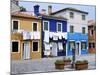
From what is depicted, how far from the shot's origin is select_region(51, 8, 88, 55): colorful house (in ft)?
9.59

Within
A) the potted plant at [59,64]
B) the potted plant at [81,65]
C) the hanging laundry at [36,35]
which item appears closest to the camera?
the hanging laundry at [36,35]

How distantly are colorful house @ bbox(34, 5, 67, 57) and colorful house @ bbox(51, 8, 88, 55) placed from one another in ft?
0.21

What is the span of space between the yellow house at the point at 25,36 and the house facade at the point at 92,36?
0.72m

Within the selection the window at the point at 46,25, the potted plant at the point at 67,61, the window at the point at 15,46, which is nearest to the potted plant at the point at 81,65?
the potted plant at the point at 67,61

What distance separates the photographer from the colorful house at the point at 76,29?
2922 mm

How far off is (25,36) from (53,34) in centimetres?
37

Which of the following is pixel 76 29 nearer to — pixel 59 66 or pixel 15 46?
pixel 59 66

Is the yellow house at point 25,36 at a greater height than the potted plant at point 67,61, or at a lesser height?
greater

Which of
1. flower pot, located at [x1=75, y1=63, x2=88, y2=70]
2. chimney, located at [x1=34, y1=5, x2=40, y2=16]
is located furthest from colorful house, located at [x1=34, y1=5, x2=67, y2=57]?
flower pot, located at [x1=75, y1=63, x2=88, y2=70]

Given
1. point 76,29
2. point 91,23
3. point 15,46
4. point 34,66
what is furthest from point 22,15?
point 91,23

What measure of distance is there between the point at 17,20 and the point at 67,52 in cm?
77

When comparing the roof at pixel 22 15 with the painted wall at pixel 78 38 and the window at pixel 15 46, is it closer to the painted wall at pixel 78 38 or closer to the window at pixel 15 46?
the window at pixel 15 46

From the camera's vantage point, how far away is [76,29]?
9.74 feet

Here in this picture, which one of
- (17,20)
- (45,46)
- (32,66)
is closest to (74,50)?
(45,46)
